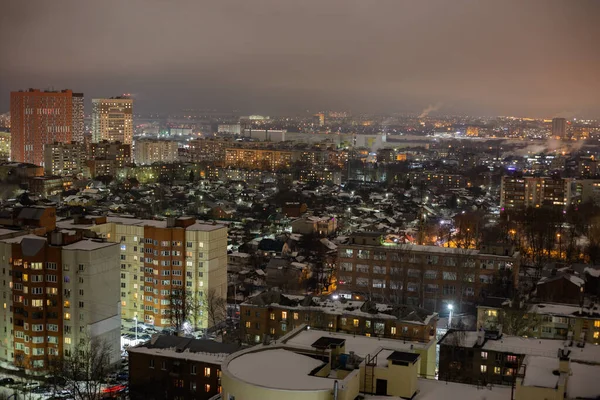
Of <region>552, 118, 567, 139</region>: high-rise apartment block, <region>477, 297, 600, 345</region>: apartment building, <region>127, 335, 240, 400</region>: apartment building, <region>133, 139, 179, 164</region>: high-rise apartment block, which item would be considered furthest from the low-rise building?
<region>552, 118, 567, 139</region>: high-rise apartment block

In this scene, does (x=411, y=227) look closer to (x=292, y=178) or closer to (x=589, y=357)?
(x=589, y=357)

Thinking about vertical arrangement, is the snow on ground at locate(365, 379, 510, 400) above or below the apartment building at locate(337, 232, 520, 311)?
above

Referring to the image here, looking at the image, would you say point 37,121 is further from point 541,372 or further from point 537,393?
point 537,393

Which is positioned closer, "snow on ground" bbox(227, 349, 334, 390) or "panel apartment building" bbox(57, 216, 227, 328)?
"snow on ground" bbox(227, 349, 334, 390)

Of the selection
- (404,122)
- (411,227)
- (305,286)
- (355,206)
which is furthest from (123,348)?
(404,122)

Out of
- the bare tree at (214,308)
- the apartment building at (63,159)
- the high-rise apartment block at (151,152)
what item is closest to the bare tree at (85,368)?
the bare tree at (214,308)

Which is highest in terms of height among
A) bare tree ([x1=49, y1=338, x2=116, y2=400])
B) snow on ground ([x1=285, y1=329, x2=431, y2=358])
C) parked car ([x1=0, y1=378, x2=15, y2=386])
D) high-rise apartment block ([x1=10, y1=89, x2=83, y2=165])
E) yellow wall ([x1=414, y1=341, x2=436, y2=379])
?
high-rise apartment block ([x1=10, y1=89, x2=83, y2=165])

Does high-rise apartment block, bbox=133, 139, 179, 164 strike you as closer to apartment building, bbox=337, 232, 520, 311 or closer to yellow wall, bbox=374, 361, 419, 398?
apartment building, bbox=337, 232, 520, 311
